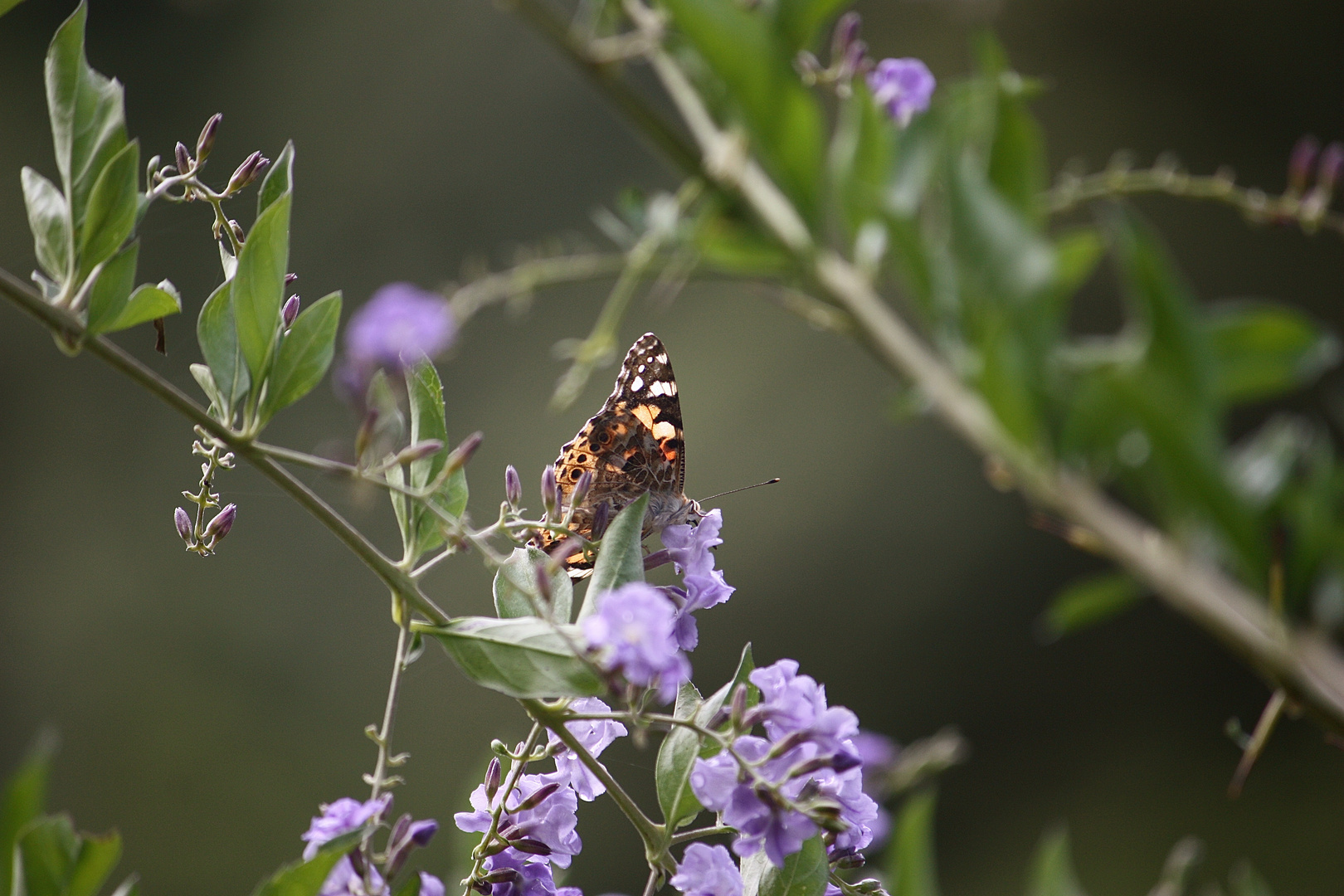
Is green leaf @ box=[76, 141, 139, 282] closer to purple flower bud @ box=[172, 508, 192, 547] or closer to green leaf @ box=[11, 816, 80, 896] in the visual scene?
purple flower bud @ box=[172, 508, 192, 547]

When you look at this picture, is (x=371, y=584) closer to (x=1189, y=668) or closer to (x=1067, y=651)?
(x=1067, y=651)

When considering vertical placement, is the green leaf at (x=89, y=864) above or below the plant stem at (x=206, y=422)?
below

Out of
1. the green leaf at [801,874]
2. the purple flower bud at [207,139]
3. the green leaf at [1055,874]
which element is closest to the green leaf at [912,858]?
the green leaf at [1055,874]

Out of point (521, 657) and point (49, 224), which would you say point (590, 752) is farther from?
point (49, 224)

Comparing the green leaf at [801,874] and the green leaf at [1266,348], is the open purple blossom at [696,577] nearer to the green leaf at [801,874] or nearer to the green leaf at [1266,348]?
the green leaf at [801,874]

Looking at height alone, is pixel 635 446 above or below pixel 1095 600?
above

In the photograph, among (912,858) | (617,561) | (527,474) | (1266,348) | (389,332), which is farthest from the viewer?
(527,474)

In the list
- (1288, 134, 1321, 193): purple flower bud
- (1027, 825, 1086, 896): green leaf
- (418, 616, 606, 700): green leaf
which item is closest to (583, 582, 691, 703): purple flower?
(418, 616, 606, 700): green leaf

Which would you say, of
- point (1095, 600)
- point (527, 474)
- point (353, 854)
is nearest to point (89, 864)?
point (353, 854)

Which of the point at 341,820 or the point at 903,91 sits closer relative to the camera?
the point at 341,820
